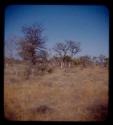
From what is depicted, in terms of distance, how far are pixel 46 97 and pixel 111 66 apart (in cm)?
48

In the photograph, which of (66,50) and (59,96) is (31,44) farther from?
(59,96)

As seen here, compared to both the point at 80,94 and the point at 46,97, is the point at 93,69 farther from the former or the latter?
the point at 46,97

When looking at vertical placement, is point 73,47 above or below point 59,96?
above

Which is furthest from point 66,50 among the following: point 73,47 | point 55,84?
point 55,84

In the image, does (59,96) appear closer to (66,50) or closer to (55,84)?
(55,84)

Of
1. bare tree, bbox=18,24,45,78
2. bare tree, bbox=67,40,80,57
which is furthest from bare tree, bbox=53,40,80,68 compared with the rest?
bare tree, bbox=18,24,45,78

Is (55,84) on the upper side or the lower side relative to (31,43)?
lower

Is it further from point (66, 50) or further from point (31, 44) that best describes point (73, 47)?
point (31, 44)

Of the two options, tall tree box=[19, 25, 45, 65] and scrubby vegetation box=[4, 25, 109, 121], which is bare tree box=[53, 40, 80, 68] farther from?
tall tree box=[19, 25, 45, 65]

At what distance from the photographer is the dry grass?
61.5 inches

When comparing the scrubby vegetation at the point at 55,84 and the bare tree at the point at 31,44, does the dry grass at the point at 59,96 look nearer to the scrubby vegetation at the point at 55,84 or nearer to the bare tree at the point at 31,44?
the scrubby vegetation at the point at 55,84

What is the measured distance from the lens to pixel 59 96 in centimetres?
157

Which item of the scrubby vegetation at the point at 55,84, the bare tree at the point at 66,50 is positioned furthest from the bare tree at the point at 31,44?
the bare tree at the point at 66,50

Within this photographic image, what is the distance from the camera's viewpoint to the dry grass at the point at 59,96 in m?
1.56
